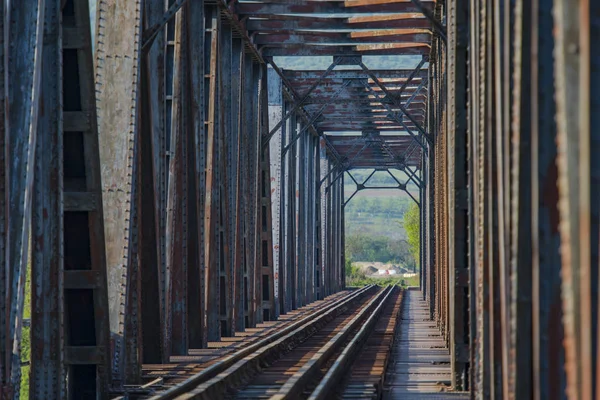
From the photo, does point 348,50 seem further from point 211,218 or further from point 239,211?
point 211,218

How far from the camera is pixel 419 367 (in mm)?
13195

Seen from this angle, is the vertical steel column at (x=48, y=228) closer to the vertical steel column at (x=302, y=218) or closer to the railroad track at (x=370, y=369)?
the railroad track at (x=370, y=369)

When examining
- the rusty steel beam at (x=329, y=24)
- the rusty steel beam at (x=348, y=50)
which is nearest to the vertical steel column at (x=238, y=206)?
the rusty steel beam at (x=329, y=24)

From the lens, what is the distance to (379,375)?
39.2ft

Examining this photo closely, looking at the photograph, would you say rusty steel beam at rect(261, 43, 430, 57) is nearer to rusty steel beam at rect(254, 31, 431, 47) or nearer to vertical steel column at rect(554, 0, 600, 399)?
rusty steel beam at rect(254, 31, 431, 47)

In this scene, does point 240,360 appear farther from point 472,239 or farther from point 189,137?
point 472,239

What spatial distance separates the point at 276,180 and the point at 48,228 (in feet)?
55.1

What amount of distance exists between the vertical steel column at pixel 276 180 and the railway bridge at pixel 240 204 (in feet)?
1.91

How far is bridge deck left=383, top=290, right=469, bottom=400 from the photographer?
34.5 feet

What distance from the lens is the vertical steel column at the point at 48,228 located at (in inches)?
345

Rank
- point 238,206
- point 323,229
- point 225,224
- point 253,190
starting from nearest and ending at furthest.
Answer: point 225,224
point 238,206
point 253,190
point 323,229

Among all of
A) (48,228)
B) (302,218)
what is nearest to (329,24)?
(302,218)

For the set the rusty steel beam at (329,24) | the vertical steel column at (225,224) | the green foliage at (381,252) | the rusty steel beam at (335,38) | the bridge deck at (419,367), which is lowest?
the green foliage at (381,252)

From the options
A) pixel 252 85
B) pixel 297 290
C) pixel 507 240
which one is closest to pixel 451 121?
pixel 507 240
